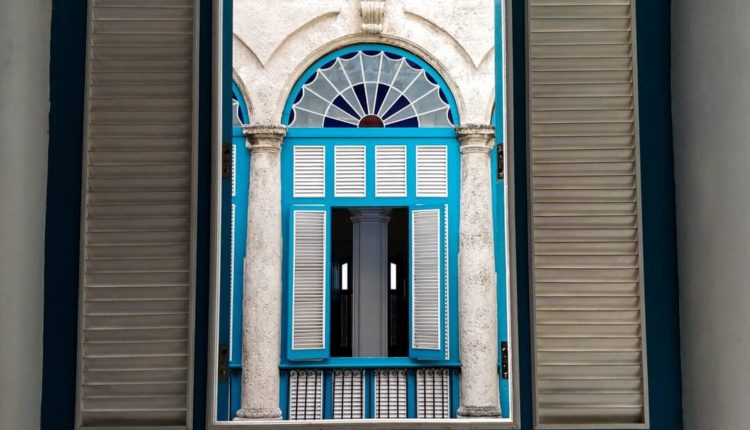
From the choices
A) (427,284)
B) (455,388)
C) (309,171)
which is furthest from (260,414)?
(309,171)

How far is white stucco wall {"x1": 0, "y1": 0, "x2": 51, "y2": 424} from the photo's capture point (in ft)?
9.52

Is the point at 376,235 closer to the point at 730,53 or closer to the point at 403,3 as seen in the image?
the point at 403,3

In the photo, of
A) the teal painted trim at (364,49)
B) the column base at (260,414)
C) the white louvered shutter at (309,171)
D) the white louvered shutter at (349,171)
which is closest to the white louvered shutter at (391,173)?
the white louvered shutter at (349,171)

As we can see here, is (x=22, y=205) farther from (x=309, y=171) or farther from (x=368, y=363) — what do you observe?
(x=368, y=363)

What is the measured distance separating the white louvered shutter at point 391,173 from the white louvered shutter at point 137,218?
5.11 metres

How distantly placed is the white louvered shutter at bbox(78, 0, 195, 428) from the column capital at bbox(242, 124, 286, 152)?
15.8ft

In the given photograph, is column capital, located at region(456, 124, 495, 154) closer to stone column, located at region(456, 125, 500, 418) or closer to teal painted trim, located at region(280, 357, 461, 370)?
stone column, located at region(456, 125, 500, 418)

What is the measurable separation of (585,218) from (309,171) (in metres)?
5.29

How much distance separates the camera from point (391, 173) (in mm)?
8297

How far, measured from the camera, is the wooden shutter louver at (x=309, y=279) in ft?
26.7

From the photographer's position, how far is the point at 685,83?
320 cm

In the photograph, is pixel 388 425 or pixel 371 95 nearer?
pixel 388 425

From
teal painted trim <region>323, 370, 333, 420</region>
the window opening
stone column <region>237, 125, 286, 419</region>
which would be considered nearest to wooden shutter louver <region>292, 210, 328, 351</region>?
stone column <region>237, 125, 286, 419</region>

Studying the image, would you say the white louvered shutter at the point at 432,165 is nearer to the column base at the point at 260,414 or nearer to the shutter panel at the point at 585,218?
the column base at the point at 260,414
